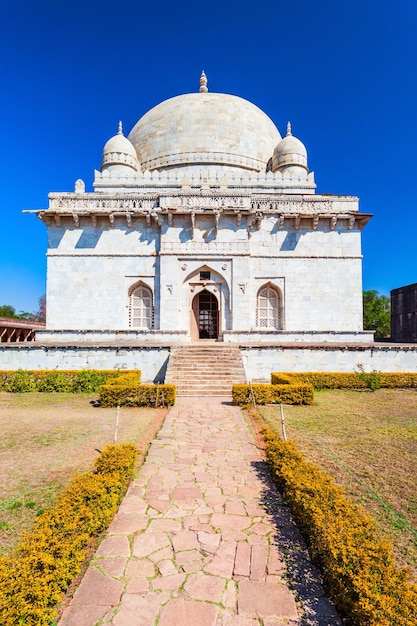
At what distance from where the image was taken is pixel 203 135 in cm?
2577

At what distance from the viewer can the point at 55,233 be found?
68.5ft

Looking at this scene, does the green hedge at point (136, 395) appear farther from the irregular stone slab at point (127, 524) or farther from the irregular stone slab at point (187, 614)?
the irregular stone slab at point (187, 614)

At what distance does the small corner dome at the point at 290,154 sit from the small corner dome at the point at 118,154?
10461mm

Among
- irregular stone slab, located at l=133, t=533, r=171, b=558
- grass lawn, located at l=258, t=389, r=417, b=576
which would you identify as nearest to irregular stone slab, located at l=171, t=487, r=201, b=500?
irregular stone slab, located at l=133, t=533, r=171, b=558

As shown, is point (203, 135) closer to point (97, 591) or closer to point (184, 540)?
point (184, 540)

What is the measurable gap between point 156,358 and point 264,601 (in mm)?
12621

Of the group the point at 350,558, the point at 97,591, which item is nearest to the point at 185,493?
the point at 97,591

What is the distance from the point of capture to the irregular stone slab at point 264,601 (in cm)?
293

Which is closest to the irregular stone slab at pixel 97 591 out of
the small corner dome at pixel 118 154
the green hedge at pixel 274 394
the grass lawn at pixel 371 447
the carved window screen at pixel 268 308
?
the grass lawn at pixel 371 447

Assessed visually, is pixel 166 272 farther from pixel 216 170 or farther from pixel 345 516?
pixel 345 516

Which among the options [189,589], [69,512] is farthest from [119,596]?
[69,512]

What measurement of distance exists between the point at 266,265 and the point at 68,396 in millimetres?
13373

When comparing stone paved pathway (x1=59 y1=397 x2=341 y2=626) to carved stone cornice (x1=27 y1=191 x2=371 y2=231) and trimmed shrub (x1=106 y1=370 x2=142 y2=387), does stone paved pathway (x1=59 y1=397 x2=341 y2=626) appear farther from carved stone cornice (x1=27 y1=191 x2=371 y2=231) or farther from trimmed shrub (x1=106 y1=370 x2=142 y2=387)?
Answer: carved stone cornice (x1=27 y1=191 x2=371 y2=231)

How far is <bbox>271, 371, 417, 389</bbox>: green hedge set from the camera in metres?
14.1
